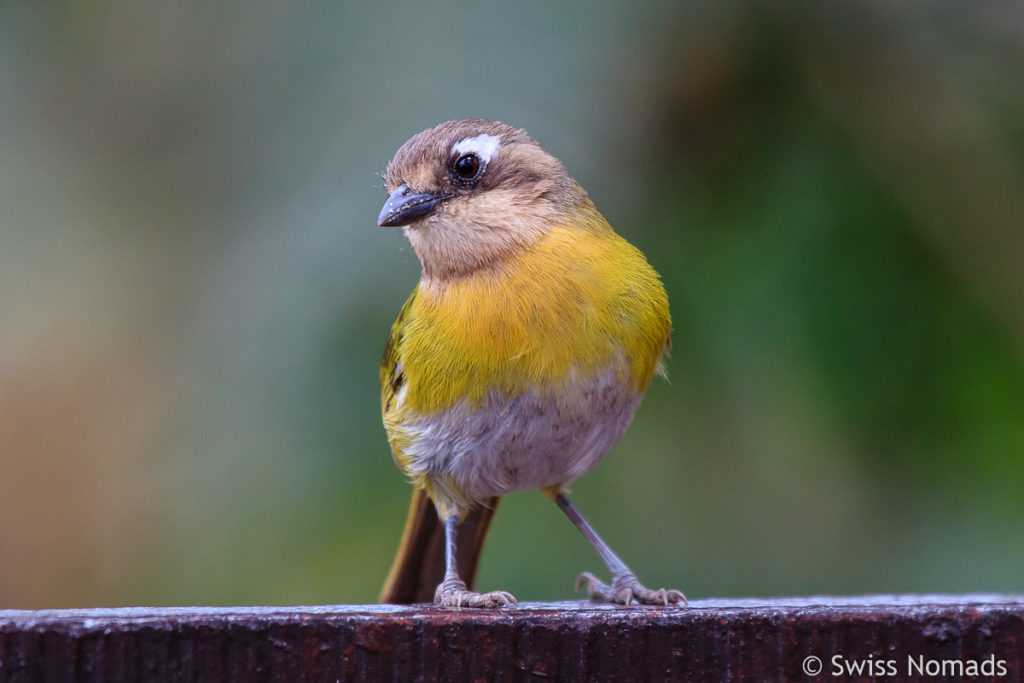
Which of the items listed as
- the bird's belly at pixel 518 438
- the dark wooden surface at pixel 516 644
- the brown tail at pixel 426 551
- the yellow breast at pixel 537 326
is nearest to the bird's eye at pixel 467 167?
the yellow breast at pixel 537 326

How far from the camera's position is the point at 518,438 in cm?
351

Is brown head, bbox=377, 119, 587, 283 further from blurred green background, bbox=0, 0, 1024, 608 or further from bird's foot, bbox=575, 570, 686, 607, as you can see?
bird's foot, bbox=575, 570, 686, 607

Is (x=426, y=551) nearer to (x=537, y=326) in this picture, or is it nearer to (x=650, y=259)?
(x=537, y=326)

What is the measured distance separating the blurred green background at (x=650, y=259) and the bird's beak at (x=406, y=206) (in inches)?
15.8

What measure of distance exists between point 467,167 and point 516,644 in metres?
1.90

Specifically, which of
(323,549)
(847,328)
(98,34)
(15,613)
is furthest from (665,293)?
(98,34)

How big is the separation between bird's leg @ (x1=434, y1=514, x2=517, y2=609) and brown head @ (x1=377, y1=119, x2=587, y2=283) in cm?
82

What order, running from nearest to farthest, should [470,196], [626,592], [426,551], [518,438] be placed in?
[518,438] → [626,592] → [470,196] → [426,551]

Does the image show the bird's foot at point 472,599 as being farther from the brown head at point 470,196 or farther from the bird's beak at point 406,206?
the bird's beak at point 406,206

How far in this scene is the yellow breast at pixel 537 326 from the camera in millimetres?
3402

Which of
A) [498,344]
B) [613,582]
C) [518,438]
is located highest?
[498,344]

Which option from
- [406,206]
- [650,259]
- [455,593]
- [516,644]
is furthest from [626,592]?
[406,206]

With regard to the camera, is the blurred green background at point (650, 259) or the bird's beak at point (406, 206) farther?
the blurred green background at point (650, 259)

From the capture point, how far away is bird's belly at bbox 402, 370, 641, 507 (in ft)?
11.3
